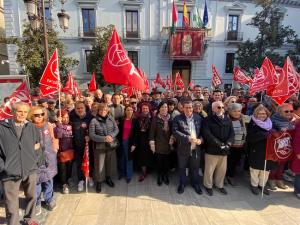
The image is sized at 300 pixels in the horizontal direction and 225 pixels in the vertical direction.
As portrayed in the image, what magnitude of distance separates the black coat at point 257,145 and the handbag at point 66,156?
133 inches

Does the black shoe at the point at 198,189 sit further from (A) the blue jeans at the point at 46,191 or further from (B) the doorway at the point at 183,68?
(B) the doorway at the point at 183,68

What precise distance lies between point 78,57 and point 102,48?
4.79 m

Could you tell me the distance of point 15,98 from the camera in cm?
407

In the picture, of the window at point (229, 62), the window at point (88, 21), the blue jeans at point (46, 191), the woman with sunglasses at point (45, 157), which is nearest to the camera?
the woman with sunglasses at point (45, 157)

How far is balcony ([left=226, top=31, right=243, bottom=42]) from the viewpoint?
829 inches

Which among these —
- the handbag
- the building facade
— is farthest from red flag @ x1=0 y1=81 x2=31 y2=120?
the building facade

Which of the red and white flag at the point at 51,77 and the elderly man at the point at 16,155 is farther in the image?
the red and white flag at the point at 51,77

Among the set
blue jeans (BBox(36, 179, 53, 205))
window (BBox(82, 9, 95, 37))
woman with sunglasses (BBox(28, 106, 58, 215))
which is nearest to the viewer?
woman with sunglasses (BBox(28, 106, 58, 215))

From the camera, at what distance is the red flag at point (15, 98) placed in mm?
3988

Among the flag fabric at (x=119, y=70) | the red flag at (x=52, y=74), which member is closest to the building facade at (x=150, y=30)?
the red flag at (x=52, y=74)

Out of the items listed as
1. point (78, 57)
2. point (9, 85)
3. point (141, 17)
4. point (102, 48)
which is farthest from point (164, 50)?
point (9, 85)

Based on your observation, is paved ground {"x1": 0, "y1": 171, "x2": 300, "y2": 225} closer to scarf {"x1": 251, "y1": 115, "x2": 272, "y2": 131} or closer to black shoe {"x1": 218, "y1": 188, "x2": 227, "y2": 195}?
black shoe {"x1": 218, "y1": 188, "x2": 227, "y2": 195}

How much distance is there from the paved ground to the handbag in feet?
2.29

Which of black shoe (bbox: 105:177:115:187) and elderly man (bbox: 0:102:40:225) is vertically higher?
elderly man (bbox: 0:102:40:225)
